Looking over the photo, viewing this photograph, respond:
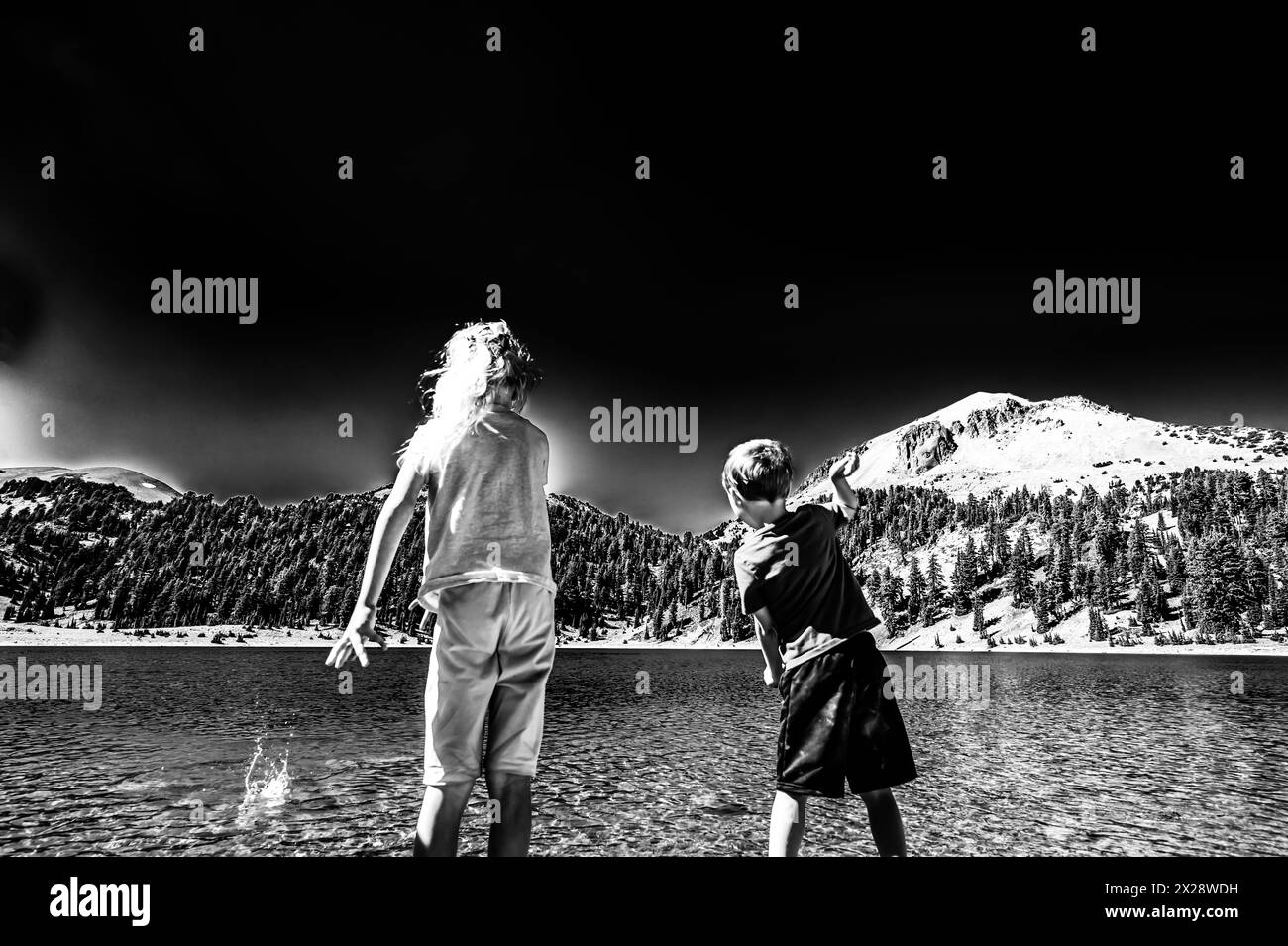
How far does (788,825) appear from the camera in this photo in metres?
4.44

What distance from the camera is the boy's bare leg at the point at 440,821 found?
350cm

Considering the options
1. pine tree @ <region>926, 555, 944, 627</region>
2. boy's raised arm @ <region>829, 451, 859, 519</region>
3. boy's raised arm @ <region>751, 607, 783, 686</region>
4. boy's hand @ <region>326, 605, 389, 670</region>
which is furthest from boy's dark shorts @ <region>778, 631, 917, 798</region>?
pine tree @ <region>926, 555, 944, 627</region>

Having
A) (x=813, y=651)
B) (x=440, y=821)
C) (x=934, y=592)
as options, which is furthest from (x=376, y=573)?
(x=934, y=592)

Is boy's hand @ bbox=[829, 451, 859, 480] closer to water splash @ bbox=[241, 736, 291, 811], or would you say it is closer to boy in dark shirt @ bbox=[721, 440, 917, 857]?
boy in dark shirt @ bbox=[721, 440, 917, 857]

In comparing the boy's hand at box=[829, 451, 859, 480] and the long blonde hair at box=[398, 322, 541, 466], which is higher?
the long blonde hair at box=[398, 322, 541, 466]

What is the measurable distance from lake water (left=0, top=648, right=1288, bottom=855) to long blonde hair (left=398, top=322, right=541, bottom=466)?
831 cm

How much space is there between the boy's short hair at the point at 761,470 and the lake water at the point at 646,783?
789cm

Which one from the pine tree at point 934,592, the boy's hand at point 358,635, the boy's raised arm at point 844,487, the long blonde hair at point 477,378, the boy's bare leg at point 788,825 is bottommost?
the pine tree at point 934,592

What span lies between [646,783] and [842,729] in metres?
13.5

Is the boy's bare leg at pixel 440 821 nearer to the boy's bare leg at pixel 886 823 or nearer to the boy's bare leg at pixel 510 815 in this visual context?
the boy's bare leg at pixel 510 815

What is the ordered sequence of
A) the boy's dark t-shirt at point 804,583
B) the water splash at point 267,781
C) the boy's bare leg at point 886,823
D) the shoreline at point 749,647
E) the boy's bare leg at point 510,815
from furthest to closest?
the shoreline at point 749,647, the water splash at point 267,781, the boy's dark t-shirt at point 804,583, the boy's bare leg at point 886,823, the boy's bare leg at point 510,815

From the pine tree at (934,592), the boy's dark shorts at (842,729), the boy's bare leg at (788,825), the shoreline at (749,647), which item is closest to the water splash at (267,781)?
the boy's bare leg at (788,825)

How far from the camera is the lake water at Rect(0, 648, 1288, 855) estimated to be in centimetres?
1140
